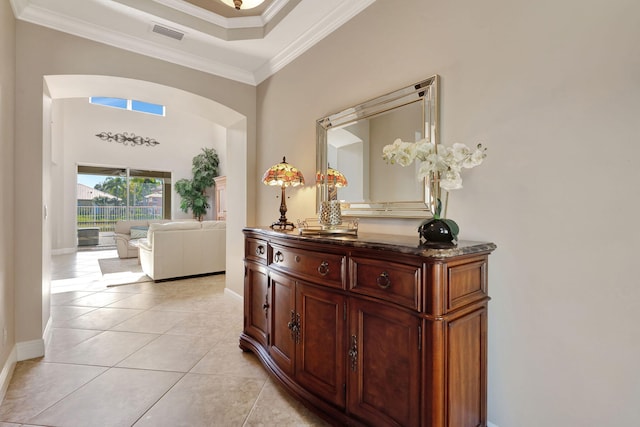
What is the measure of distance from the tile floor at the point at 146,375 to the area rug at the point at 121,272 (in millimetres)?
1126

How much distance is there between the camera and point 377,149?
207 cm

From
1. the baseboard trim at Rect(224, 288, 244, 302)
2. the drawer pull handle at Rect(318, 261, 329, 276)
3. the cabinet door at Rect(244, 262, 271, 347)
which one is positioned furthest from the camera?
the baseboard trim at Rect(224, 288, 244, 302)

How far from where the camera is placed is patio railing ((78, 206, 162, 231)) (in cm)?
838

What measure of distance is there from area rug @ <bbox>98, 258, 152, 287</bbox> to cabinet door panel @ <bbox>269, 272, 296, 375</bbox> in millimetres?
3725

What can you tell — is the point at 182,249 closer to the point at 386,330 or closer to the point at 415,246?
the point at 386,330

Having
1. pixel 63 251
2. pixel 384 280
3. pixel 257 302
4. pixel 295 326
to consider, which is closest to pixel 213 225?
pixel 257 302

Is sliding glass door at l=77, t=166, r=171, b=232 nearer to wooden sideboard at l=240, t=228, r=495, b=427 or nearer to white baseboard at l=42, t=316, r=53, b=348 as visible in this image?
white baseboard at l=42, t=316, r=53, b=348

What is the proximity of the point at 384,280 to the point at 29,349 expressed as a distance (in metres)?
2.94

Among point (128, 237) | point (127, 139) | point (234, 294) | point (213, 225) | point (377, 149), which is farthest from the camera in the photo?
point (127, 139)

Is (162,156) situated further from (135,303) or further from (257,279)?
(257,279)

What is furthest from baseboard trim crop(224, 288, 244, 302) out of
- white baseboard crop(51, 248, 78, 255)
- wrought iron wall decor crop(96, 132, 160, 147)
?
wrought iron wall decor crop(96, 132, 160, 147)

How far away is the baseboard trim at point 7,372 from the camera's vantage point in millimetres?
1859

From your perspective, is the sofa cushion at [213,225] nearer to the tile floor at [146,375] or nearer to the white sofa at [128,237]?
the tile floor at [146,375]

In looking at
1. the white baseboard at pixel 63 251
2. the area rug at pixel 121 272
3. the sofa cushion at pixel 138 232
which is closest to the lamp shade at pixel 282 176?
the area rug at pixel 121 272
